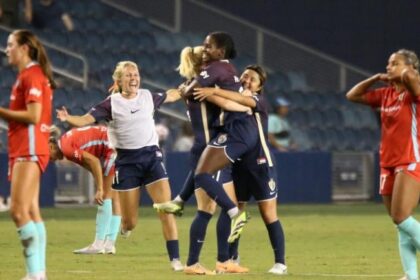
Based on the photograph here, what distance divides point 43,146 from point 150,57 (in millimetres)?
17731

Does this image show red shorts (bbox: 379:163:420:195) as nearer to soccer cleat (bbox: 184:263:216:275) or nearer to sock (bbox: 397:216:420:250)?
sock (bbox: 397:216:420:250)

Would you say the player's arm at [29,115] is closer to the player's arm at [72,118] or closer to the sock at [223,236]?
the player's arm at [72,118]

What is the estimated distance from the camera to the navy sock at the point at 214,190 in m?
11.4

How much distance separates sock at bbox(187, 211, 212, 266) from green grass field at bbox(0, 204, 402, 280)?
→ 24 centimetres

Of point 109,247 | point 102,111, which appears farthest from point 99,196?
point 102,111

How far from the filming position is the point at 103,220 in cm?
1432

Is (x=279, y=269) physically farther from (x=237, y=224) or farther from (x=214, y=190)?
(x=214, y=190)

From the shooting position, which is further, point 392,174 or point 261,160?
point 261,160

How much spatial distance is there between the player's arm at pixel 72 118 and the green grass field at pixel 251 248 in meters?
1.35

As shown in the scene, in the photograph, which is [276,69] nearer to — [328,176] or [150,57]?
[150,57]

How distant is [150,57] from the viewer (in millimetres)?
27688

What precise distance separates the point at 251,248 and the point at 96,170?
2.14 meters

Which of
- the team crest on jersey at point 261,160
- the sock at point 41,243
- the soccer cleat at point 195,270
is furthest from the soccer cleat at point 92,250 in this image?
the sock at point 41,243

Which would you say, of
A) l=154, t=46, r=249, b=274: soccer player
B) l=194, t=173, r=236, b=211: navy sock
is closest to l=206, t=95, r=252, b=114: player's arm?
l=154, t=46, r=249, b=274: soccer player
